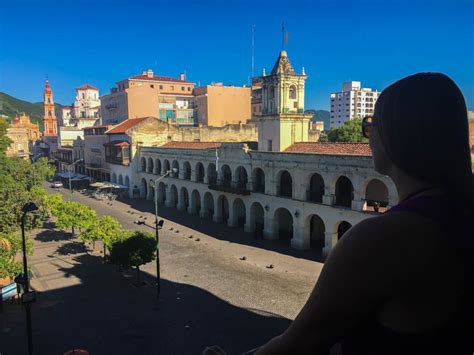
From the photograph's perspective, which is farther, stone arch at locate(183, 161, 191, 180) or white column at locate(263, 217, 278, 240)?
stone arch at locate(183, 161, 191, 180)

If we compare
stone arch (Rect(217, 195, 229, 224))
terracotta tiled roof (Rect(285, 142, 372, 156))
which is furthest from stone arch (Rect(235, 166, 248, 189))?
terracotta tiled roof (Rect(285, 142, 372, 156))

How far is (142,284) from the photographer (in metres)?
23.2

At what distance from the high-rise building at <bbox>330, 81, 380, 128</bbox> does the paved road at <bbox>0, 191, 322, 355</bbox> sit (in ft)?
401

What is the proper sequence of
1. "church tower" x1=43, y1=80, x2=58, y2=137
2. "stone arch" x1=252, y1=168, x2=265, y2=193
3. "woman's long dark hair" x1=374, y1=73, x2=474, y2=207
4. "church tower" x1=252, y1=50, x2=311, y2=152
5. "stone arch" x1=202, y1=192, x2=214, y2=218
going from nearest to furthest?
1. "woman's long dark hair" x1=374, y1=73, x2=474, y2=207
2. "stone arch" x1=252, y1=168, x2=265, y2=193
3. "church tower" x1=252, y1=50, x2=311, y2=152
4. "stone arch" x1=202, y1=192, x2=214, y2=218
5. "church tower" x1=43, y1=80, x2=58, y2=137

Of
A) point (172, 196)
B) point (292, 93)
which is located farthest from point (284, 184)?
point (172, 196)

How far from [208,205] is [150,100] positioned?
31.4m

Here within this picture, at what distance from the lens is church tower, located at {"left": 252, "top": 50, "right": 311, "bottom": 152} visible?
34.5 m

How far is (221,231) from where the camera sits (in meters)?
35.8

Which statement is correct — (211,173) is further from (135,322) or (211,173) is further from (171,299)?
(135,322)

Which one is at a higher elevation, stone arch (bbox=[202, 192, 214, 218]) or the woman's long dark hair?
the woman's long dark hair

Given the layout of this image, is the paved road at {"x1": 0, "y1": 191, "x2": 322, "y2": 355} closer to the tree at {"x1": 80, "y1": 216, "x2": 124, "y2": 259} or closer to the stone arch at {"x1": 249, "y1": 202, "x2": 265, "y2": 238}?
the stone arch at {"x1": 249, "y1": 202, "x2": 265, "y2": 238}

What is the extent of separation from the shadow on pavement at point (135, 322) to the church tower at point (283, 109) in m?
16.8

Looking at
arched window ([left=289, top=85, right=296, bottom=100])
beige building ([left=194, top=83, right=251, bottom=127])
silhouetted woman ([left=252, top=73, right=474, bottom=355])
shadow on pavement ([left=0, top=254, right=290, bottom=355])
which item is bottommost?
shadow on pavement ([left=0, top=254, right=290, bottom=355])

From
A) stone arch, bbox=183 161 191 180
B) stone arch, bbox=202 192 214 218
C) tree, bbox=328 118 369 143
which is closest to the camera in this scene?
stone arch, bbox=202 192 214 218
